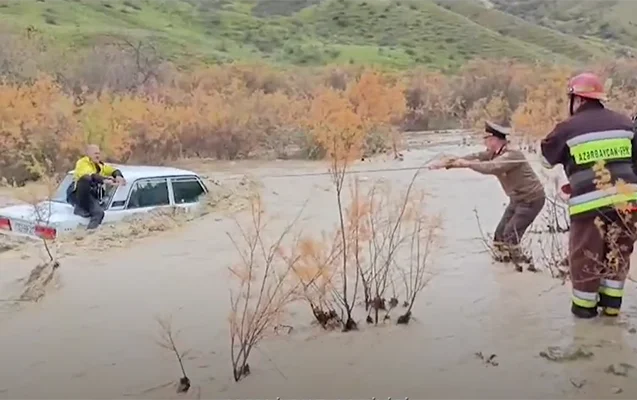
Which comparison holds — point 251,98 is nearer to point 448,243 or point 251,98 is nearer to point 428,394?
point 448,243

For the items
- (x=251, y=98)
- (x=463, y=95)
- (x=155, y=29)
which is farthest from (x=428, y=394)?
(x=155, y=29)

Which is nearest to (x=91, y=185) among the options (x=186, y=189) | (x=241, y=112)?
(x=186, y=189)

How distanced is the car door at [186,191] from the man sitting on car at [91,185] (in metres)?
0.71

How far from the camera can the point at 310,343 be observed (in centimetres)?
617

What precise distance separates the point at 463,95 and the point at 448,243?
756 inches

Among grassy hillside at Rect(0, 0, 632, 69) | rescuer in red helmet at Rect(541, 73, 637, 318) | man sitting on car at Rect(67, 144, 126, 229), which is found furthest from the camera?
grassy hillside at Rect(0, 0, 632, 69)

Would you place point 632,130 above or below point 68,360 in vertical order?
above

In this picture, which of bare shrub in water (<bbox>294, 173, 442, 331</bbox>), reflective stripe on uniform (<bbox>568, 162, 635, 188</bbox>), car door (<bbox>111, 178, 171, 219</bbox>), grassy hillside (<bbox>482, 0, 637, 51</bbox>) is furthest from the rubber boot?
grassy hillside (<bbox>482, 0, 637, 51</bbox>)

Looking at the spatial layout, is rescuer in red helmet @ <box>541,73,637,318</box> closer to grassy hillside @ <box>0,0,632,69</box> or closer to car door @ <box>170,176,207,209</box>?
car door @ <box>170,176,207,209</box>

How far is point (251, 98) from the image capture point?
22.8 meters

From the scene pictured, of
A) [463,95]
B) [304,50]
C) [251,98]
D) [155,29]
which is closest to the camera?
[251,98]

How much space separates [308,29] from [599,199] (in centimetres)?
4291

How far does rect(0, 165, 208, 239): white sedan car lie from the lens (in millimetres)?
9453

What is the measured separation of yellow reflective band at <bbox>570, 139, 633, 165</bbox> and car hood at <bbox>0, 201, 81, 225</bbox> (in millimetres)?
5569
